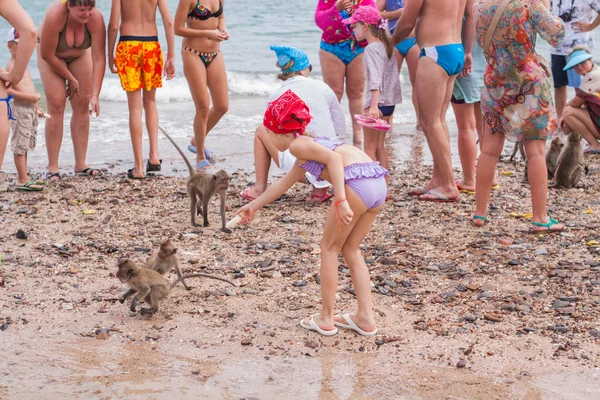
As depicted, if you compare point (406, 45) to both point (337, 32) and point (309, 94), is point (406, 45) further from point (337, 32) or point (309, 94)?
point (309, 94)

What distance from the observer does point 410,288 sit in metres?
5.14

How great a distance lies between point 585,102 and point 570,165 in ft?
4.47

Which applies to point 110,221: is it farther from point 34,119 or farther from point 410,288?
point 410,288

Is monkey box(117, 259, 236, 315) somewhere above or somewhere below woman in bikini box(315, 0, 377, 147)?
below

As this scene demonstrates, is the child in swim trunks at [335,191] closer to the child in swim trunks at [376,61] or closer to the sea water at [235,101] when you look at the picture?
the child in swim trunks at [376,61]

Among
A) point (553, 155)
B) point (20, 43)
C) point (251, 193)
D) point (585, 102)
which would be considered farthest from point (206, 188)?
point (585, 102)

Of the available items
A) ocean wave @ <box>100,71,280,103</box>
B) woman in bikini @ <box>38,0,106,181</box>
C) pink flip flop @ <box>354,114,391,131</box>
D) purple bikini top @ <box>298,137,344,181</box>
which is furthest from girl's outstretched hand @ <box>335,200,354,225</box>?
ocean wave @ <box>100,71,280,103</box>

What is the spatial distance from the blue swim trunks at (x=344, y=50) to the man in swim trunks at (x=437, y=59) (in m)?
1.22

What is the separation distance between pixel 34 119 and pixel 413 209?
150 inches

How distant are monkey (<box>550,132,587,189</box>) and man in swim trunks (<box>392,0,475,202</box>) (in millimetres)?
1245

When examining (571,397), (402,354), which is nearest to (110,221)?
(402,354)

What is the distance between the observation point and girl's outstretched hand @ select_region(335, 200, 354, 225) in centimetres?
399

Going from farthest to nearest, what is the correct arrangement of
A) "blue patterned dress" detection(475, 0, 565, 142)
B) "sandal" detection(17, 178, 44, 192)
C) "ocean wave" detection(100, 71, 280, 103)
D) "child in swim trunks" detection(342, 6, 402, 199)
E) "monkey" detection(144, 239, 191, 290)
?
"ocean wave" detection(100, 71, 280, 103) → "sandal" detection(17, 178, 44, 192) → "child in swim trunks" detection(342, 6, 402, 199) → "blue patterned dress" detection(475, 0, 565, 142) → "monkey" detection(144, 239, 191, 290)

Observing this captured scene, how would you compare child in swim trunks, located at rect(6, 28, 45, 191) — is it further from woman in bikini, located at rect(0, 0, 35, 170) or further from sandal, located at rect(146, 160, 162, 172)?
woman in bikini, located at rect(0, 0, 35, 170)
